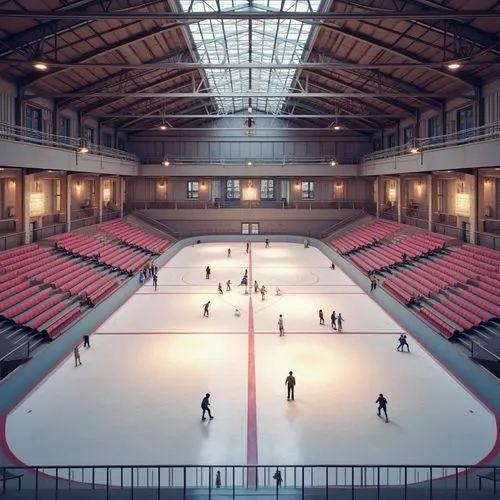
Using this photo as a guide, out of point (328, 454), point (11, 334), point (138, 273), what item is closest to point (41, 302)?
point (11, 334)

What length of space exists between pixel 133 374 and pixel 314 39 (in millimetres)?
23236

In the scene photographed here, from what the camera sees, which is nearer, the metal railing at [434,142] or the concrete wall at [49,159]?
the concrete wall at [49,159]

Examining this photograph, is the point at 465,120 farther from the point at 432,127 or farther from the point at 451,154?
the point at 432,127

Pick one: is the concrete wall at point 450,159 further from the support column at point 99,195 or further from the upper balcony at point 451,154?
the support column at point 99,195

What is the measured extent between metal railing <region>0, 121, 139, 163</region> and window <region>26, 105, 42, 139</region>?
12.5 inches

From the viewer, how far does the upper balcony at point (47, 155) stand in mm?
24328

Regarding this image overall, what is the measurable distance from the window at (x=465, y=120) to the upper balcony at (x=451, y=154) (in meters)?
0.33

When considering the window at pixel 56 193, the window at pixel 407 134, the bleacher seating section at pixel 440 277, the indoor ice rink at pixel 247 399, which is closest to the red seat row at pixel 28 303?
the indoor ice rink at pixel 247 399

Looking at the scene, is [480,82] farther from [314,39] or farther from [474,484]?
[474,484]

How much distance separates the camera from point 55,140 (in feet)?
118

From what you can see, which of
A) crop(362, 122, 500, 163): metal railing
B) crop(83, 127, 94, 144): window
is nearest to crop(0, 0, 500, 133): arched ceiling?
crop(83, 127, 94, 144): window

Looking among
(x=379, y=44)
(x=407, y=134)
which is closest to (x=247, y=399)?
(x=379, y=44)

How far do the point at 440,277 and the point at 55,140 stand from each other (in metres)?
27.2

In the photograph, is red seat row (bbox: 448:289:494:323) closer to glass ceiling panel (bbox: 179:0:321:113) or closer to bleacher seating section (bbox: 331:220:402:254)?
glass ceiling panel (bbox: 179:0:321:113)
